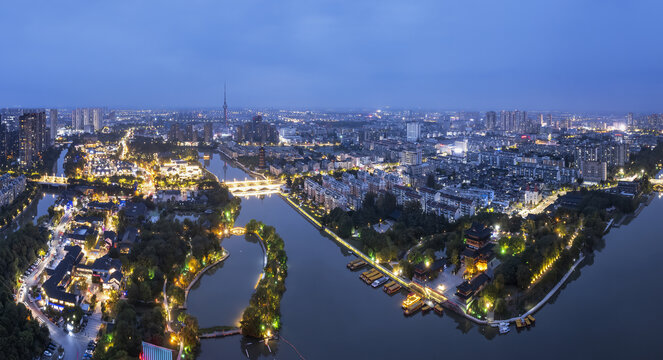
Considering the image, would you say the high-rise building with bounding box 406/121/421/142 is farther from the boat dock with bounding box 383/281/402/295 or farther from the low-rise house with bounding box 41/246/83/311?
the low-rise house with bounding box 41/246/83/311

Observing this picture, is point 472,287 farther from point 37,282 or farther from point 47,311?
point 37,282

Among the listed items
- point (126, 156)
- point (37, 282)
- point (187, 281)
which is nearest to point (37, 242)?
point (37, 282)

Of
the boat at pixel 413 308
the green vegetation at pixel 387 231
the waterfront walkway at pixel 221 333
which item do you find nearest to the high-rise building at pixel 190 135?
the green vegetation at pixel 387 231

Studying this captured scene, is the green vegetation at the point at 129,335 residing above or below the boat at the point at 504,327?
above

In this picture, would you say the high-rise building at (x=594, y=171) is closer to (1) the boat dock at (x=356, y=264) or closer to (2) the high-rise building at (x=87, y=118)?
(1) the boat dock at (x=356, y=264)

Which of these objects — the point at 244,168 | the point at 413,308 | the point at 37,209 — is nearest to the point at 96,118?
the point at 244,168

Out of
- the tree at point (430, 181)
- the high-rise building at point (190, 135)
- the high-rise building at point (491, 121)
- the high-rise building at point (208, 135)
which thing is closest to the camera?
the tree at point (430, 181)

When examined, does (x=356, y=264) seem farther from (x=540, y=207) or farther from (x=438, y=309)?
(x=540, y=207)
